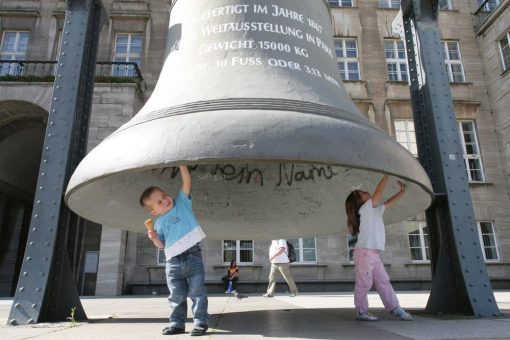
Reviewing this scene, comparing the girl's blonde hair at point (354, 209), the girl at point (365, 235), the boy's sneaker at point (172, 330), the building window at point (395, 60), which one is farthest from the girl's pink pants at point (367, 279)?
the building window at point (395, 60)

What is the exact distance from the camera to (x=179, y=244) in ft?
8.73

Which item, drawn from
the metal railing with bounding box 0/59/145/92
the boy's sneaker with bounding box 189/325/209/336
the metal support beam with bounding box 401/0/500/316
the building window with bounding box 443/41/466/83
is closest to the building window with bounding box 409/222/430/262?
the building window with bounding box 443/41/466/83

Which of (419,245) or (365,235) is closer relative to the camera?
(365,235)

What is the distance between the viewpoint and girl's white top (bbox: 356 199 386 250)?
3309 millimetres

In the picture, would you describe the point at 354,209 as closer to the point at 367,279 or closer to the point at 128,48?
the point at 367,279

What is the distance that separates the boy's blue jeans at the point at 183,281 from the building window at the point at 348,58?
54.9 ft

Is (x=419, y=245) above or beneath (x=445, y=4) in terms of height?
beneath

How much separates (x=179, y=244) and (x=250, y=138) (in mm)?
981

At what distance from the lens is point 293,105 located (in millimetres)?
2326

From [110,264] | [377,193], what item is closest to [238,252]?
[110,264]

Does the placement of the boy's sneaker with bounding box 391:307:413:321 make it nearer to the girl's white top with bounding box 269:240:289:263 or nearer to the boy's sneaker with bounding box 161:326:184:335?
the boy's sneaker with bounding box 161:326:184:335

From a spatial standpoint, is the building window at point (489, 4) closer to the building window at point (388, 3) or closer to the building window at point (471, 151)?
the building window at point (388, 3)

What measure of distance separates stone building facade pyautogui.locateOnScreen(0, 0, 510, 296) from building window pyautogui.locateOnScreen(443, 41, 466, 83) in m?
0.04

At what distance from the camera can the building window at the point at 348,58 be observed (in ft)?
60.5
